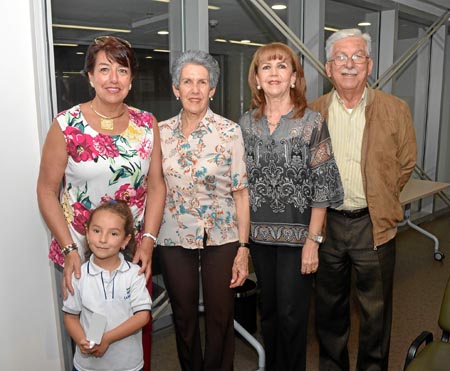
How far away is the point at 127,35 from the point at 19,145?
40.3 inches

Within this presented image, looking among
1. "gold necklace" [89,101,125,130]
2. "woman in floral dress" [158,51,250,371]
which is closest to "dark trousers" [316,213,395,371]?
"woman in floral dress" [158,51,250,371]

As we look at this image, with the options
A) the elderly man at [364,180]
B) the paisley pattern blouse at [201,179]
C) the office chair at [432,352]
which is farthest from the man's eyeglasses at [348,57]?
the office chair at [432,352]

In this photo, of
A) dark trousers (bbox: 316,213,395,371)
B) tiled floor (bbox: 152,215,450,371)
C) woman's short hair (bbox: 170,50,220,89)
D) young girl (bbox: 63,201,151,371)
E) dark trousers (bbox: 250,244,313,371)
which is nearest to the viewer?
young girl (bbox: 63,201,151,371)

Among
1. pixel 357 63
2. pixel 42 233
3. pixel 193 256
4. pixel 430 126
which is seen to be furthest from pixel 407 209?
pixel 42 233

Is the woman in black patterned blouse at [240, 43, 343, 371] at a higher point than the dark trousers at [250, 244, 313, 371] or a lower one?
higher

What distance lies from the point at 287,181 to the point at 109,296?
0.79m

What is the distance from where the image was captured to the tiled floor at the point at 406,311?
8.56ft

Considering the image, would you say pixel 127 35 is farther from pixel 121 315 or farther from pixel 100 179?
pixel 121 315

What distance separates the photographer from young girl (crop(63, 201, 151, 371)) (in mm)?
1590

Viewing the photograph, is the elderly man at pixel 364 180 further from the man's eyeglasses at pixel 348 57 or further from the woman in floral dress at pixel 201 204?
the woman in floral dress at pixel 201 204

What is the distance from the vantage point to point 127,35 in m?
2.60

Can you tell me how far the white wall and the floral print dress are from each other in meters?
0.30

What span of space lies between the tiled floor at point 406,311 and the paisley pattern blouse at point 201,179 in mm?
1095

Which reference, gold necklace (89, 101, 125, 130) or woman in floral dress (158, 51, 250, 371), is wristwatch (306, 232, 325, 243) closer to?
woman in floral dress (158, 51, 250, 371)
